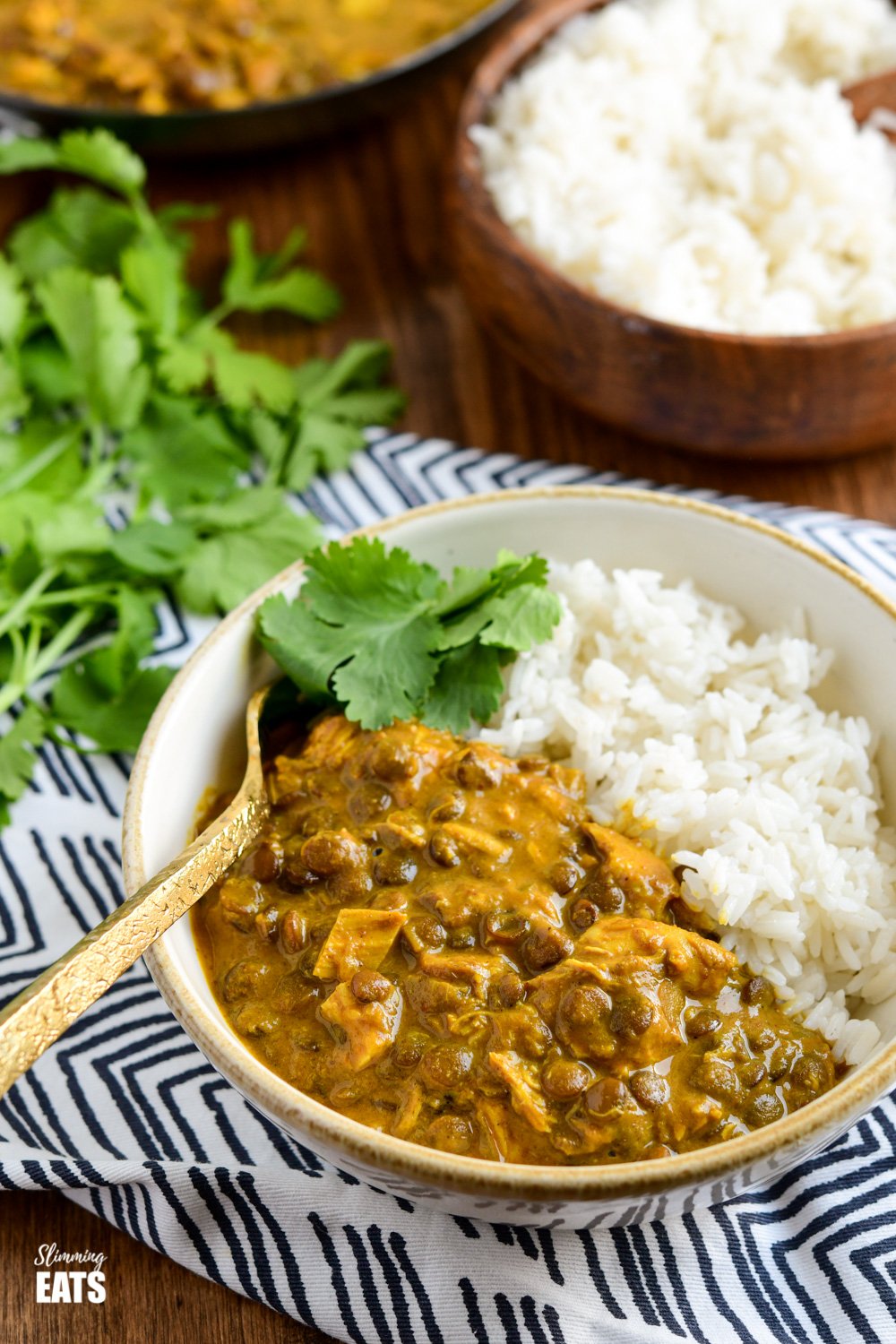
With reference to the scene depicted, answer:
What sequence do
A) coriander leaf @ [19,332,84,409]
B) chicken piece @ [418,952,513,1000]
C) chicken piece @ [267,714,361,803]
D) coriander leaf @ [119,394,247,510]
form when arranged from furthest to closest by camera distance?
1. coriander leaf @ [19,332,84,409]
2. coriander leaf @ [119,394,247,510]
3. chicken piece @ [267,714,361,803]
4. chicken piece @ [418,952,513,1000]

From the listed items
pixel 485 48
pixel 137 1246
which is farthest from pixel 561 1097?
pixel 485 48

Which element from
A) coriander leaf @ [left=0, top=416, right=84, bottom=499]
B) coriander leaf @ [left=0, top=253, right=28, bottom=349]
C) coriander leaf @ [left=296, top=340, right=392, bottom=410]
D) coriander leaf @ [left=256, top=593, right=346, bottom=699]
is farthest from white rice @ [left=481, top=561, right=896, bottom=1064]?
coriander leaf @ [left=0, top=253, right=28, bottom=349]

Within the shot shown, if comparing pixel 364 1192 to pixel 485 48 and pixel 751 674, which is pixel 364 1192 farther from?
pixel 485 48

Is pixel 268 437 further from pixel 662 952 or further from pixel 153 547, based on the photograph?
pixel 662 952

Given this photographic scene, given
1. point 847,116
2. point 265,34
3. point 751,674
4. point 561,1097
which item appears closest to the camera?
point 561,1097

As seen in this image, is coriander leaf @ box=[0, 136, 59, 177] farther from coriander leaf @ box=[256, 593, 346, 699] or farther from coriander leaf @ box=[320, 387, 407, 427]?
coriander leaf @ box=[256, 593, 346, 699]
